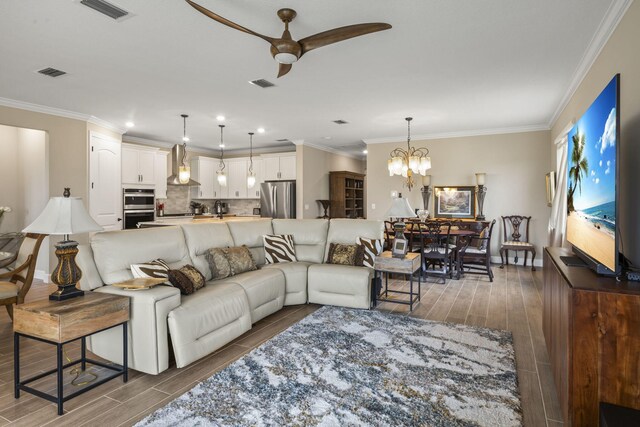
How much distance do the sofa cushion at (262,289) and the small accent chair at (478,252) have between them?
3260 millimetres

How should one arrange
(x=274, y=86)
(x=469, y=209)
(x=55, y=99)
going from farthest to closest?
(x=469, y=209) → (x=55, y=99) → (x=274, y=86)

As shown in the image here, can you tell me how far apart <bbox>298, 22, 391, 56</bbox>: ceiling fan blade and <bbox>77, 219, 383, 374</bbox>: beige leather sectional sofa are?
207 cm

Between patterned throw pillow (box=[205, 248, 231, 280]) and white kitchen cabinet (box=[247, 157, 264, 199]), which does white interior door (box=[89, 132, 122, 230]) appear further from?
patterned throw pillow (box=[205, 248, 231, 280])

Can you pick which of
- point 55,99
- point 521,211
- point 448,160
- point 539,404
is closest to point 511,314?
point 539,404

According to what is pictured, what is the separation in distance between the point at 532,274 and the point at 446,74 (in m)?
3.90

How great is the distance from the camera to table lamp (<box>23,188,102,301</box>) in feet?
7.64

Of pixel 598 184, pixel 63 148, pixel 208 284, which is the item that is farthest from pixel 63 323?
pixel 63 148

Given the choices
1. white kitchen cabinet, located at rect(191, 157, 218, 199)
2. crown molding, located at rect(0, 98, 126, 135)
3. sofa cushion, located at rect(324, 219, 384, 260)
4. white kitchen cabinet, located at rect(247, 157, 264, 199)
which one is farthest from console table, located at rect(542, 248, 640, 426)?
white kitchen cabinet, located at rect(191, 157, 218, 199)

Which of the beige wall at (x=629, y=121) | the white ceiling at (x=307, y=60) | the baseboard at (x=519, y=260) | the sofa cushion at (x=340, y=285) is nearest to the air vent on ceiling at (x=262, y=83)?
the white ceiling at (x=307, y=60)

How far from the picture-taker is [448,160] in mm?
7293

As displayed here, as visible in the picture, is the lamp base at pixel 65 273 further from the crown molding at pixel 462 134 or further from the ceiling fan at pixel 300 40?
the crown molding at pixel 462 134

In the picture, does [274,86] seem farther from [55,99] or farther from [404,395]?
[404,395]

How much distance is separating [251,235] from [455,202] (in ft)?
14.9

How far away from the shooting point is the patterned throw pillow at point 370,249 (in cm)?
418
